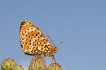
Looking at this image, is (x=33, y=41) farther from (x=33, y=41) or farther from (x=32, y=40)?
(x=32, y=40)

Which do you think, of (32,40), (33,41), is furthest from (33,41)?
(32,40)

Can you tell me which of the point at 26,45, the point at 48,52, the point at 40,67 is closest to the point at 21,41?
the point at 26,45

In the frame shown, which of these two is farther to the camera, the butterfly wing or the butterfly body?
the butterfly wing

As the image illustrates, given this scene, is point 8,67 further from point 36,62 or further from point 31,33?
point 36,62

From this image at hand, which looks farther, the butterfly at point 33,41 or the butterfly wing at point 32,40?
the butterfly wing at point 32,40

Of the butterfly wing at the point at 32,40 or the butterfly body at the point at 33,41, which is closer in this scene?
the butterfly body at the point at 33,41
